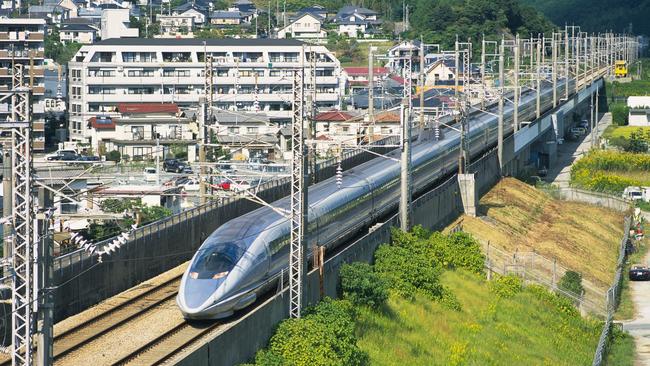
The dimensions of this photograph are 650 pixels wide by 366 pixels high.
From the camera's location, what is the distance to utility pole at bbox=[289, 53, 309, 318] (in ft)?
99.1

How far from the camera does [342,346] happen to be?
29828 mm

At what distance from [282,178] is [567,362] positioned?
12730 mm

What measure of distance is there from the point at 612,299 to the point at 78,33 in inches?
3236

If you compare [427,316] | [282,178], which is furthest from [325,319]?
[282,178]

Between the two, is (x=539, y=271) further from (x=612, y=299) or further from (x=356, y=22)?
(x=356, y=22)

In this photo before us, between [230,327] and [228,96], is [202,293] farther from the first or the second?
[228,96]

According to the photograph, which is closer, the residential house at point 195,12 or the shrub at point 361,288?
the shrub at point 361,288

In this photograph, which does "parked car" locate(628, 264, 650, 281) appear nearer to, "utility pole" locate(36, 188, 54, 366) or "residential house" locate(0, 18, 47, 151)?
"residential house" locate(0, 18, 47, 151)

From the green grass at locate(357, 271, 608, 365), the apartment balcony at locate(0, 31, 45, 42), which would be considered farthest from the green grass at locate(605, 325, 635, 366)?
the apartment balcony at locate(0, 31, 45, 42)

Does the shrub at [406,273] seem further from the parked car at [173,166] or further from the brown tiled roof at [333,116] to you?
the brown tiled roof at [333,116]

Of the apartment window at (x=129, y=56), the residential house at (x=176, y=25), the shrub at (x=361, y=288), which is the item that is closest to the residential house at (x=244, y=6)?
the residential house at (x=176, y=25)

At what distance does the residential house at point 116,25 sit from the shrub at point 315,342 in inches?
3134

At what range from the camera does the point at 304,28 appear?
144 m

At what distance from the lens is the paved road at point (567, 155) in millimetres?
82725
